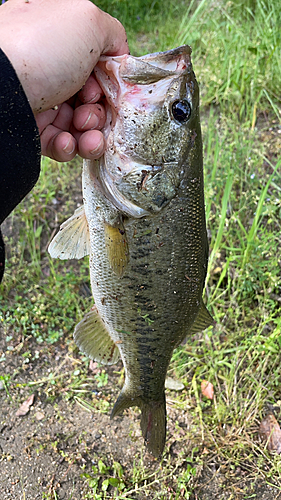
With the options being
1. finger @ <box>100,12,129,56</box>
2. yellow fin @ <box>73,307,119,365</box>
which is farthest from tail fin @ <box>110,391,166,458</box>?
finger @ <box>100,12,129,56</box>

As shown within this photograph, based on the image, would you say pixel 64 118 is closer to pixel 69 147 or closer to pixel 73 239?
pixel 69 147

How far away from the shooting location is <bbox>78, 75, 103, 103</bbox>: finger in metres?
1.59

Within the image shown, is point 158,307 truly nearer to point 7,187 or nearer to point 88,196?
point 88,196

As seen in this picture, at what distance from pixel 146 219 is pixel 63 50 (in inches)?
27.1

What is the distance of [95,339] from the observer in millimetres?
2045

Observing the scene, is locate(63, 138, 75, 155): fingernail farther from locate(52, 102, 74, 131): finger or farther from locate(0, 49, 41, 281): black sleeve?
locate(0, 49, 41, 281): black sleeve

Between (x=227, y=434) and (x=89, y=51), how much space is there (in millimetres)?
2251

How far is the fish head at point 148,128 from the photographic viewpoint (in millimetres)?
1515

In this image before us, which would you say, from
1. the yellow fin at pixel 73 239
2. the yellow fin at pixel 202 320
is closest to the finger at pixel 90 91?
the yellow fin at pixel 73 239

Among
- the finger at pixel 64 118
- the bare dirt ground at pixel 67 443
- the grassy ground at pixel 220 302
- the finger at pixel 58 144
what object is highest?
the finger at pixel 64 118

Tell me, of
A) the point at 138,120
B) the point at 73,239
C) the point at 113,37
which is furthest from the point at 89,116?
the point at 73,239

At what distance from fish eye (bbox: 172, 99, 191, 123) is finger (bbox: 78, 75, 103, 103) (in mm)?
310

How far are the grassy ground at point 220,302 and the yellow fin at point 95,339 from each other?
72 cm

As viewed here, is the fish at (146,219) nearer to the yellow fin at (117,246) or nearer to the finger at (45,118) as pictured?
the yellow fin at (117,246)
